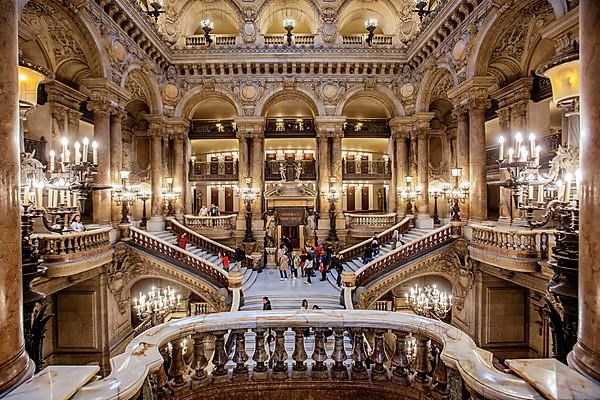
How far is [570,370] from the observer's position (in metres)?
2.62

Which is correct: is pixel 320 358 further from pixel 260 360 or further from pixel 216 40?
pixel 216 40

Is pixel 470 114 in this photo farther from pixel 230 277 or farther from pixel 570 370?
pixel 570 370

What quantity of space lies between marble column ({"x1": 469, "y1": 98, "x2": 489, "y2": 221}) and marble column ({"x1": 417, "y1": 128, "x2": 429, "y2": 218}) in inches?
218

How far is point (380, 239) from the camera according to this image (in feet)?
58.9

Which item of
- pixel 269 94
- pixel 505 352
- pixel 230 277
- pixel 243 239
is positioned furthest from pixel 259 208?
pixel 505 352

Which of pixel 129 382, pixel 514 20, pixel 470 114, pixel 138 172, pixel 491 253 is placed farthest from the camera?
pixel 138 172

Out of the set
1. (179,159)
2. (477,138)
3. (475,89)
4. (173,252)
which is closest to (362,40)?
(475,89)

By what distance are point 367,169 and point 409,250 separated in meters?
9.71

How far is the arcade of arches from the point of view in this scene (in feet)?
12.5

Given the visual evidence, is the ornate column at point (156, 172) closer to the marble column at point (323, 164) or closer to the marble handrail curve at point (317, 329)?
the marble column at point (323, 164)

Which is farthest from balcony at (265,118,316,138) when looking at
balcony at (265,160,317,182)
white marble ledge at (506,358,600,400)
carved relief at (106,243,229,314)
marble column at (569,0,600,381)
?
white marble ledge at (506,358,600,400)

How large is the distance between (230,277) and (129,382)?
404 inches

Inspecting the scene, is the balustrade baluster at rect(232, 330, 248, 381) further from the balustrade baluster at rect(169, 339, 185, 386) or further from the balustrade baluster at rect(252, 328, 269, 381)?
the balustrade baluster at rect(169, 339, 185, 386)

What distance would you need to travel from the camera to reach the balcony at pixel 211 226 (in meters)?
19.4
